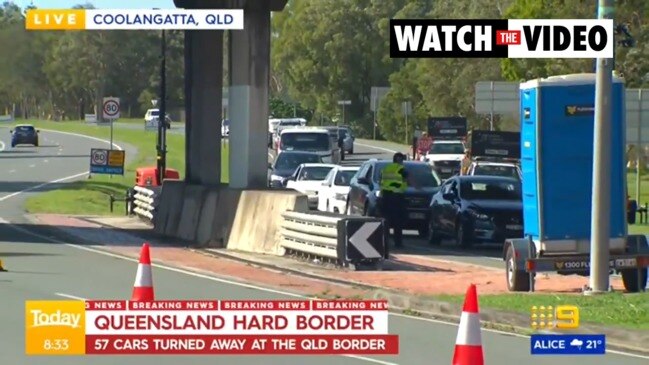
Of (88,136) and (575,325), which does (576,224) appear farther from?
(88,136)

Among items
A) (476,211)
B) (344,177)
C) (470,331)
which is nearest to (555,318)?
(470,331)

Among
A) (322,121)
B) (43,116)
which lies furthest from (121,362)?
(43,116)

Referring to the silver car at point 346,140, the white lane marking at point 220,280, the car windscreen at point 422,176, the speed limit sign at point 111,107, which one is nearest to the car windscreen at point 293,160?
the car windscreen at point 422,176

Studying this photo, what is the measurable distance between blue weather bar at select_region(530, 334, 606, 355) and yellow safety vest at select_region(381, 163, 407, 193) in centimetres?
1362

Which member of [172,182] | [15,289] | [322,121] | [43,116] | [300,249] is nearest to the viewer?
[15,289]

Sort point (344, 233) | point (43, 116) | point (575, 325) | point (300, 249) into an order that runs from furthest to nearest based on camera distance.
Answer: point (43, 116) < point (300, 249) < point (344, 233) < point (575, 325)

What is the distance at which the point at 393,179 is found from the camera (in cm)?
2856

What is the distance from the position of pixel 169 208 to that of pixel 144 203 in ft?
20.2

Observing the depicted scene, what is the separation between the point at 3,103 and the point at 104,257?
4151 inches

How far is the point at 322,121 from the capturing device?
11375 cm

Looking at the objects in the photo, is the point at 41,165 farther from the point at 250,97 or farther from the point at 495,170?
A: the point at 250,97

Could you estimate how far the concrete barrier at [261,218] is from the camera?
27.7m

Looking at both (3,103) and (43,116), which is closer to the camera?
(3,103)

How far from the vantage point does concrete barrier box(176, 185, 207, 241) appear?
31781 millimetres
